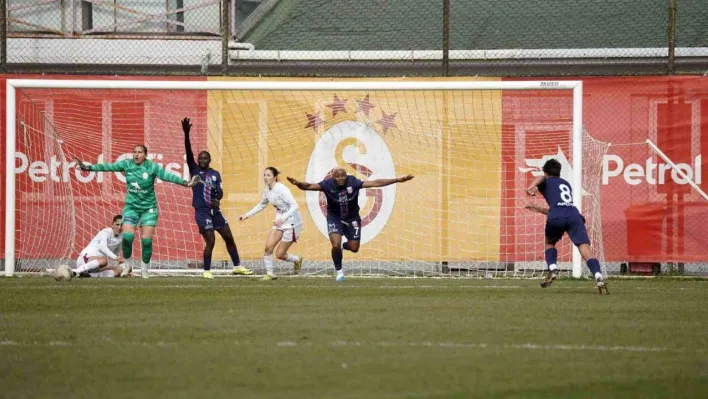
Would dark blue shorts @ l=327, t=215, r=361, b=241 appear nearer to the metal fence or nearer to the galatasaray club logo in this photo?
the galatasaray club logo

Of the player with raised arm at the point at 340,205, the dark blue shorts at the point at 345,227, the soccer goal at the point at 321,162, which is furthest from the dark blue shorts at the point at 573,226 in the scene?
the soccer goal at the point at 321,162

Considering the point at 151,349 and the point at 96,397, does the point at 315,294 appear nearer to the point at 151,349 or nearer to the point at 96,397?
the point at 151,349

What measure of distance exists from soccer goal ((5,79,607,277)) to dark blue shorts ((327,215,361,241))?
6.46 feet

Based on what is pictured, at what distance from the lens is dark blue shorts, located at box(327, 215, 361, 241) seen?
18469 mm

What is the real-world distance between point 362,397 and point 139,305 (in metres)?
6.20

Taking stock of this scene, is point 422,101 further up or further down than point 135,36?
further down

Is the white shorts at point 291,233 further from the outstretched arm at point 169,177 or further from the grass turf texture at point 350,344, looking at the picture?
the grass turf texture at point 350,344

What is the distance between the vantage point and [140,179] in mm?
18969

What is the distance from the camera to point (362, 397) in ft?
24.8

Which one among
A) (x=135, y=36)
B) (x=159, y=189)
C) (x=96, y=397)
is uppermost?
(x=135, y=36)

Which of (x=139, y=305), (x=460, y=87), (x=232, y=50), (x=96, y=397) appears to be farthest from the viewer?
(x=232, y=50)

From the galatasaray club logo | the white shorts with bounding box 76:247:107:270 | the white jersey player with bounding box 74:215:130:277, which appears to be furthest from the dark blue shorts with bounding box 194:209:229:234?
the galatasaray club logo

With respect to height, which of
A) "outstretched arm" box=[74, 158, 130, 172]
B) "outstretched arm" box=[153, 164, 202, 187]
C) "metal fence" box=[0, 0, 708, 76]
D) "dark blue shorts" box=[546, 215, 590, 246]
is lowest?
"dark blue shorts" box=[546, 215, 590, 246]

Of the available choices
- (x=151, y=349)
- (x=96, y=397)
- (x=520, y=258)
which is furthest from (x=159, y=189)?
(x=96, y=397)
